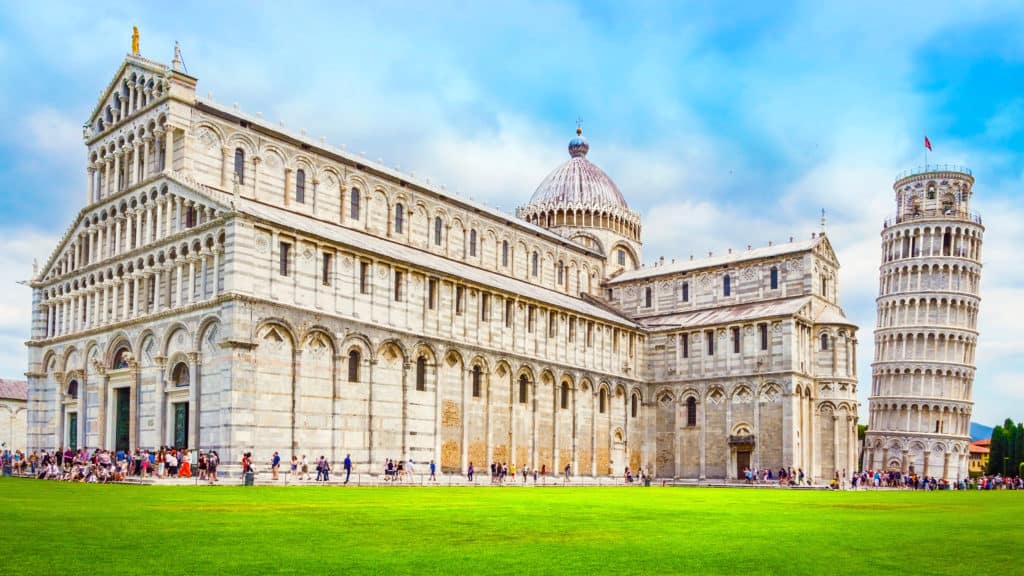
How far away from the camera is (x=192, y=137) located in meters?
48.7

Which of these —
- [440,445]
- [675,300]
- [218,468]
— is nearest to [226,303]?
[218,468]

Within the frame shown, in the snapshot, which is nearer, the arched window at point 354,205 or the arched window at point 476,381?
the arched window at point 476,381

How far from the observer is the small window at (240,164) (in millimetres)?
50781

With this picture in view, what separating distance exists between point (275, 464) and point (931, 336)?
74743 millimetres

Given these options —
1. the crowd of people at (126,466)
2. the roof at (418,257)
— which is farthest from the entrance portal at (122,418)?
the roof at (418,257)

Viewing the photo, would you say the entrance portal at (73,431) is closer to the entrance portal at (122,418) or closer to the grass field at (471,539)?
the entrance portal at (122,418)

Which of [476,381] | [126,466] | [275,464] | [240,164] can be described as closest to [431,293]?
[476,381]

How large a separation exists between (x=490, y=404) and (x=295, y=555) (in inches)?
1653

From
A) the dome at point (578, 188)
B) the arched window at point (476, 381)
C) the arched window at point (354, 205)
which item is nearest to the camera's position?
the arched window at point (476, 381)

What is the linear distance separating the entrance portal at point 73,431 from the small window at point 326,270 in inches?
663

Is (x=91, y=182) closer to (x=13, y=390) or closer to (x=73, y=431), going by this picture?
(x=73, y=431)

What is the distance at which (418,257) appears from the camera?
180ft

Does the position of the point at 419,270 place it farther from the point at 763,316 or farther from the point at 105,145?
the point at 763,316

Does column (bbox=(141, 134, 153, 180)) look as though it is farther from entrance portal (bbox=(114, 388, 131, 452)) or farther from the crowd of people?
the crowd of people
